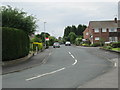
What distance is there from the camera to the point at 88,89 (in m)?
7.05

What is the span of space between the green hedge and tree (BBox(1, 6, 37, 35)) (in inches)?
74.0

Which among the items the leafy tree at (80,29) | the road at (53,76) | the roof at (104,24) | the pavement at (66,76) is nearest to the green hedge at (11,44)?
the pavement at (66,76)

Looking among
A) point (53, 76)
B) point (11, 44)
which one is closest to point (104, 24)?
point (11, 44)

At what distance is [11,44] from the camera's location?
1584cm

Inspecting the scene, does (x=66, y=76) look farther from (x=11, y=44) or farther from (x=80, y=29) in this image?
(x=80, y=29)

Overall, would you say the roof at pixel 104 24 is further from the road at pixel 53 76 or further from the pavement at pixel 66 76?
the road at pixel 53 76

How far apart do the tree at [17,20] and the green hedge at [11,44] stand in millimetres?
1879

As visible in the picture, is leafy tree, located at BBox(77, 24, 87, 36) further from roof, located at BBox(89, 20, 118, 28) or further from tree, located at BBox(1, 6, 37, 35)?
tree, located at BBox(1, 6, 37, 35)

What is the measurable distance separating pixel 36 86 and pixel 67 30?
14889 centimetres

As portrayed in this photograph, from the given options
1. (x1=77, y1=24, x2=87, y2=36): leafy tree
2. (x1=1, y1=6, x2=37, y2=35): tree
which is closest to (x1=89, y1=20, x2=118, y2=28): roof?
(x1=1, y1=6, x2=37, y2=35): tree

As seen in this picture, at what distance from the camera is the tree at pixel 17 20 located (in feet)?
62.7

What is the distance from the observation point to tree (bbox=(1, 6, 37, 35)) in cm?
1910

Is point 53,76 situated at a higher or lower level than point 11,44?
lower

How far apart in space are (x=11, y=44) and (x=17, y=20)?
4.48 metres
